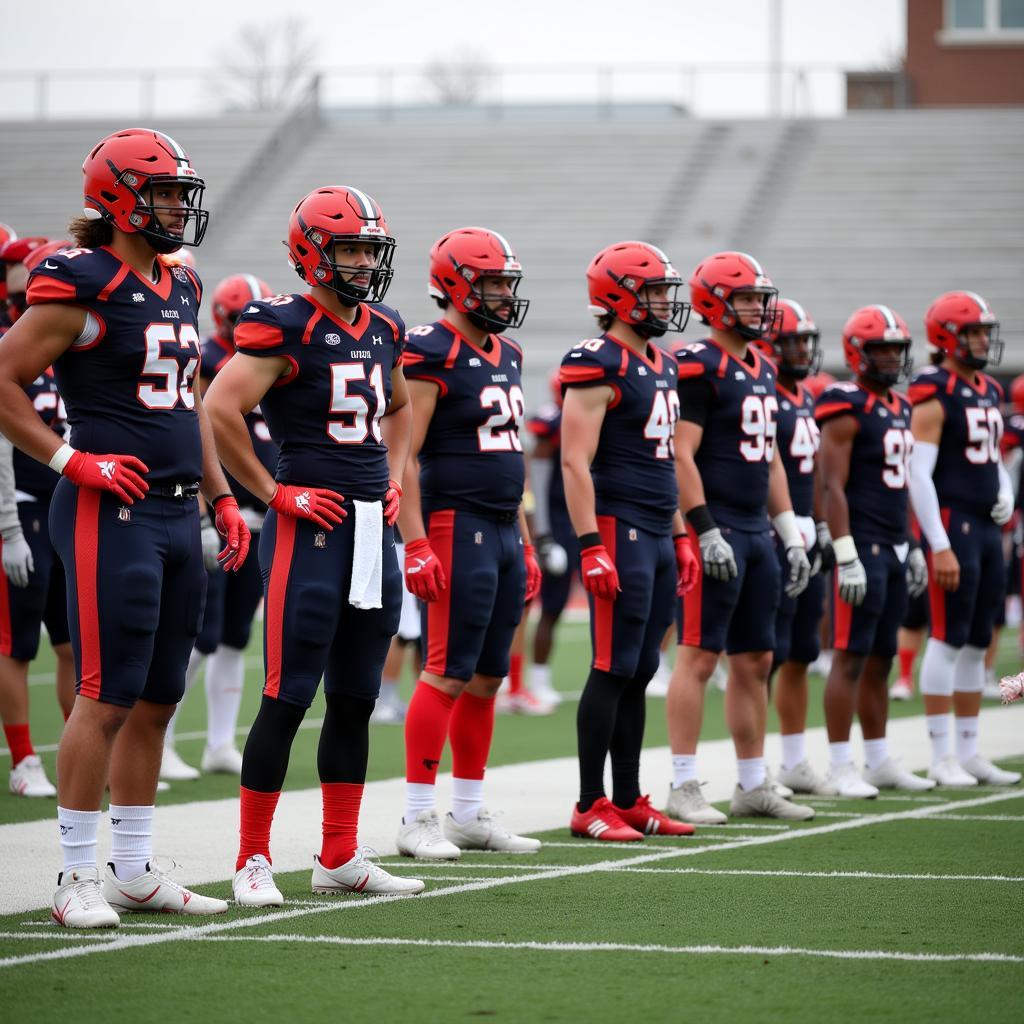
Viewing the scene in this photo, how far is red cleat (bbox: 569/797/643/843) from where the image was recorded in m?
6.51

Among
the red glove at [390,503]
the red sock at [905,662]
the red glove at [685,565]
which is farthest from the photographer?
the red sock at [905,662]

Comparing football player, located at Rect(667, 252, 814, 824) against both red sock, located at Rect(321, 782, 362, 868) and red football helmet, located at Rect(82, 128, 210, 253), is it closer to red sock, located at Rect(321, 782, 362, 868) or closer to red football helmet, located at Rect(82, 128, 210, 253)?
red sock, located at Rect(321, 782, 362, 868)

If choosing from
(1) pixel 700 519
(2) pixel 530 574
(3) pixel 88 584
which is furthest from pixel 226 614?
(3) pixel 88 584

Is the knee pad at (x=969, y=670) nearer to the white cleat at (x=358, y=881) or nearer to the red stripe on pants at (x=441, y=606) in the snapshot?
the red stripe on pants at (x=441, y=606)

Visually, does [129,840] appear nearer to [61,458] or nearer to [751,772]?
[61,458]

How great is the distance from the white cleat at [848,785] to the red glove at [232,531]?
11.5 feet

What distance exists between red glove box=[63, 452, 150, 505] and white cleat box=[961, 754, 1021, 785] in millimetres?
4719

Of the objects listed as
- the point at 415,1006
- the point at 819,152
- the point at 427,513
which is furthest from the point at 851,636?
the point at 819,152

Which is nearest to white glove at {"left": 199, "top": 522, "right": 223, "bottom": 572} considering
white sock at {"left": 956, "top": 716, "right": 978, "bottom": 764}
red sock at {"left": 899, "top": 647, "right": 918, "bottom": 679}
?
white sock at {"left": 956, "top": 716, "right": 978, "bottom": 764}

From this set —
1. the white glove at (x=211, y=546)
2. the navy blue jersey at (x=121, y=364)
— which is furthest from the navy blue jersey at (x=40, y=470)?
the navy blue jersey at (x=121, y=364)

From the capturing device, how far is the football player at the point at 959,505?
26.6ft

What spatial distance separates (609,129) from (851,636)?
851 inches

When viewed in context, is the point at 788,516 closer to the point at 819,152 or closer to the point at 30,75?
the point at 819,152

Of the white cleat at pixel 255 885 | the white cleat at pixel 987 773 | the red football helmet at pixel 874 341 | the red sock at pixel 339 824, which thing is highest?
the red football helmet at pixel 874 341
